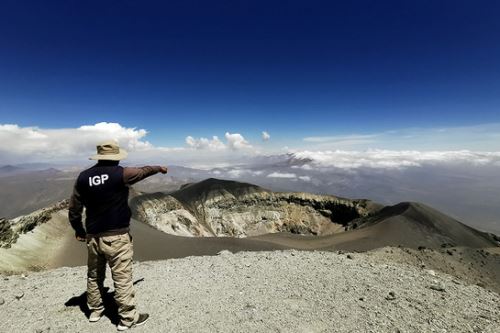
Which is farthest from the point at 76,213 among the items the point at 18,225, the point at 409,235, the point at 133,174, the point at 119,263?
the point at 409,235

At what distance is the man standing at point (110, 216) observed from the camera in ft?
18.1

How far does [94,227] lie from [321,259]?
8200 mm

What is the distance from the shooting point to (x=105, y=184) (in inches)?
Answer: 217

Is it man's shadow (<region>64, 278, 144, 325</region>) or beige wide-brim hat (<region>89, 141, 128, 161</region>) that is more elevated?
beige wide-brim hat (<region>89, 141, 128, 161</region>)

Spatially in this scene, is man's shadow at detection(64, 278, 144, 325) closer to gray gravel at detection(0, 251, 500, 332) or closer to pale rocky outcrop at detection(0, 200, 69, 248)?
gray gravel at detection(0, 251, 500, 332)

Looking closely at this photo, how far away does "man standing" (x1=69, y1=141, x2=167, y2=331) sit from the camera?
5.52 metres

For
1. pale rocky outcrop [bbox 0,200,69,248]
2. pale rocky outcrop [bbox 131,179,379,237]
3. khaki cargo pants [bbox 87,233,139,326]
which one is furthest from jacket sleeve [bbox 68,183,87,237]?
pale rocky outcrop [bbox 131,179,379,237]

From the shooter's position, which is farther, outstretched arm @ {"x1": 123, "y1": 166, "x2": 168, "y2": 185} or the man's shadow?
the man's shadow

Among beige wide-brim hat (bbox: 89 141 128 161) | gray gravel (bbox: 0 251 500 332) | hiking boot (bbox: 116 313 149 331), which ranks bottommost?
gray gravel (bbox: 0 251 500 332)

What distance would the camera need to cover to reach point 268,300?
23.7ft

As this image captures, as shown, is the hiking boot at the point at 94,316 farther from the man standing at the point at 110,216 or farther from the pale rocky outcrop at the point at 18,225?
the pale rocky outcrop at the point at 18,225

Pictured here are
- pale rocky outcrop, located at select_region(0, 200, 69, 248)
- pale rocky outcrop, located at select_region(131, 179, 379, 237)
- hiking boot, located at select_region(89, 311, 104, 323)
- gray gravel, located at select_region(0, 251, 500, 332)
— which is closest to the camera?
hiking boot, located at select_region(89, 311, 104, 323)

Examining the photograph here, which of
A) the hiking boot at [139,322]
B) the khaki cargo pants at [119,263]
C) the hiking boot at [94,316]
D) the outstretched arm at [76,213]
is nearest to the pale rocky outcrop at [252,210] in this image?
the hiking boot at [94,316]

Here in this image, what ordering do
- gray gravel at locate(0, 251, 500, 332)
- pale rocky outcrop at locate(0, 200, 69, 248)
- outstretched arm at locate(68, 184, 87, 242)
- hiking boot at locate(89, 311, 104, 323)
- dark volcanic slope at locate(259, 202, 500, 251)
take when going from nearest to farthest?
outstretched arm at locate(68, 184, 87, 242), hiking boot at locate(89, 311, 104, 323), gray gravel at locate(0, 251, 500, 332), pale rocky outcrop at locate(0, 200, 69, 248), dark volcanic slope at locate(259, 202, 500, 251)
